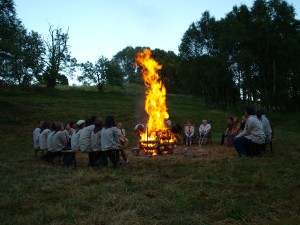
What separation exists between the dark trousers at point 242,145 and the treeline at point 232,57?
77.9ft

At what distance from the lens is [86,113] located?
3052 cm

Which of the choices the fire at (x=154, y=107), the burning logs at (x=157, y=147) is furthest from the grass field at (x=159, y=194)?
the fire at (x=154, y=107)

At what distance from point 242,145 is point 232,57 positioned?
2860 cm

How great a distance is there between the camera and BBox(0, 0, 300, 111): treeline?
33.7 metres

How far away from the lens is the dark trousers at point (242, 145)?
11.5 m

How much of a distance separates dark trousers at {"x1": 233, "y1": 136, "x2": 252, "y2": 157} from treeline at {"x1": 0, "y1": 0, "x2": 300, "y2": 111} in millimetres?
23749

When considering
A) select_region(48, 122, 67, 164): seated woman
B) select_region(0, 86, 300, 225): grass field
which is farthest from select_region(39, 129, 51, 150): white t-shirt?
select_region(0, 86, 300, 225): grass field

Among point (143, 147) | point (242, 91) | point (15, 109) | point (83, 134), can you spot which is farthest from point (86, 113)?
point (242, 91)

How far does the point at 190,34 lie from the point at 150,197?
37.9m

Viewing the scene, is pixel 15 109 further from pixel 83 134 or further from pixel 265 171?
pixel 265 171

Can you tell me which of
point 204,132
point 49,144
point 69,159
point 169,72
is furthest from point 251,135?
point 169,72

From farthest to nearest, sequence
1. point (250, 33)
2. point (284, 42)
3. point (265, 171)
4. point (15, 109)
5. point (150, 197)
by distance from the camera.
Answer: point (250, 33) → point (284, 42) → point (15, 109) → point (265, 171) → point (150, 197)

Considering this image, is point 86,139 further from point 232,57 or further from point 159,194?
point 232,57

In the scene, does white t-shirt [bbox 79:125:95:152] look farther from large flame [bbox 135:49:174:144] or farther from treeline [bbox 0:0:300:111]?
treeline [bbox 0:0:300:111]
